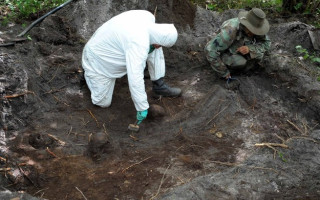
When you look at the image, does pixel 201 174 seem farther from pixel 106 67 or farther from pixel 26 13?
pixel 26 13

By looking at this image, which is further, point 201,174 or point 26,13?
point 26,13

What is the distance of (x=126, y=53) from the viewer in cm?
380

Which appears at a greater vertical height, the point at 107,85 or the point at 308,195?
the point at 107,85

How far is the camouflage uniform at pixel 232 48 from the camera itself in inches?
190

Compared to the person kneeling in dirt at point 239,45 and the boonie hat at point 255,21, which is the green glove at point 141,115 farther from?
the boonie hat at point 255,21

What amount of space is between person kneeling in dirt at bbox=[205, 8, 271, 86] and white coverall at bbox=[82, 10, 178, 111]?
878 mm

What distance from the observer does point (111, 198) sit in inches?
126

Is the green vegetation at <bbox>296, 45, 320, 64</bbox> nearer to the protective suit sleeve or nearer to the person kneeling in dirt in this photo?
the person kneeling in dirt

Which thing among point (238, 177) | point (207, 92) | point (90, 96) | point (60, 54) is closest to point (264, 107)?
point (207, 92)

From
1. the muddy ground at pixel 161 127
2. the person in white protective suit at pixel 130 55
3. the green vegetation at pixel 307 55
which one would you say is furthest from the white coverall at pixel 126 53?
the green vegetation at pixel 307 55

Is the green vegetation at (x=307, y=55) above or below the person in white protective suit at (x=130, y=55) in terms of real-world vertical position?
below

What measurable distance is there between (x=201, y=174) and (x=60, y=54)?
2989 mm

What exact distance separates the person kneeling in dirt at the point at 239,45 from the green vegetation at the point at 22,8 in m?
3.05

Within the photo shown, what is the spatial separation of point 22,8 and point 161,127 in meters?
3.36
